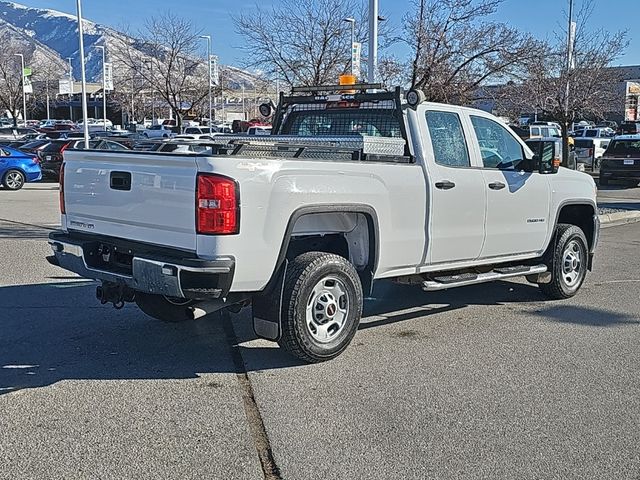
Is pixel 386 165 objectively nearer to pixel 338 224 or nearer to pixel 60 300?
pixel 338 224

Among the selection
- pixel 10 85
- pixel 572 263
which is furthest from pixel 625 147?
pixel 10 85

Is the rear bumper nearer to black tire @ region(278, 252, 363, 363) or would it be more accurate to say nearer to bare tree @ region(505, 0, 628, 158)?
black tire @ region(278, 252, 363, 363)

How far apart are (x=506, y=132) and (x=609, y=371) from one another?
280 centimetres

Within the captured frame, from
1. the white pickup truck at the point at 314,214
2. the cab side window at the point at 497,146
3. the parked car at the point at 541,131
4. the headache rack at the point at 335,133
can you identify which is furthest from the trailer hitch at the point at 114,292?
the parked car at the point at 541,131

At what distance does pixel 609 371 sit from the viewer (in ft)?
18.6

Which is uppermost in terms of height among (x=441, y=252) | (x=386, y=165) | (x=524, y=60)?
(x=524, y=60)

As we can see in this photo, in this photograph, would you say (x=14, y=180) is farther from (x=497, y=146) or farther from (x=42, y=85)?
(x=42, y=85)

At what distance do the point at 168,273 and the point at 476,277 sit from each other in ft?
10.2

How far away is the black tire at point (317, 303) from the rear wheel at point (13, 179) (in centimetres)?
1810

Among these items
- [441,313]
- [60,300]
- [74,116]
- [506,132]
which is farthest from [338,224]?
[74,116]

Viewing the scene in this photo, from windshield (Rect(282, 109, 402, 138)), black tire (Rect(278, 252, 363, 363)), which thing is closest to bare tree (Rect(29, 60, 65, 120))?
windshield (Rect(282, 109, 402, 138))

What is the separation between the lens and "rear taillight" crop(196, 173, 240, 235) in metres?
4.93

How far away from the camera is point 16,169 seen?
2169cm

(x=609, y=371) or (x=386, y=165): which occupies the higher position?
(x=386, y=165)
